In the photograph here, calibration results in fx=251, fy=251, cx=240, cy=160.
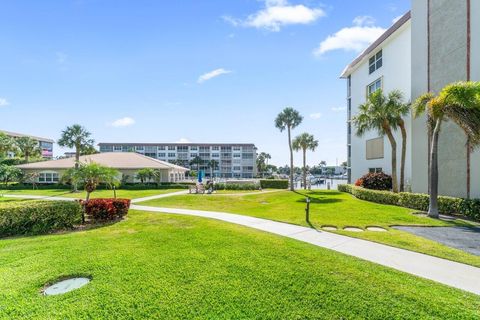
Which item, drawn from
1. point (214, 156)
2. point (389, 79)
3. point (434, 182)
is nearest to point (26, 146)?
point (214, 156)

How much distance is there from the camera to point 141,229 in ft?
34.0

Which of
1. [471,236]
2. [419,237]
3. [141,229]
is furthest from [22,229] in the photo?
[471,236]

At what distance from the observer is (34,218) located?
10.3 m

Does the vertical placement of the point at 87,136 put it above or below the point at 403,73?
below

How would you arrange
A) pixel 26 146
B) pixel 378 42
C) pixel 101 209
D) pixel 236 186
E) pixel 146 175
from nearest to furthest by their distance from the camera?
pixel 101 209, pixel 378 42, pixel 236 186, pixel 146 175, pixel 26 146

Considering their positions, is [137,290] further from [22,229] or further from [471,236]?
[471,236]

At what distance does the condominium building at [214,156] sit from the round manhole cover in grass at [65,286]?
88.2 metres

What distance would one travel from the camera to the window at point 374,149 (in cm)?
2427

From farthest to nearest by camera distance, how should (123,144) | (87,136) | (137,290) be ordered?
(123,144), (87,136), (137,290)

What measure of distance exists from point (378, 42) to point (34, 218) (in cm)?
2904

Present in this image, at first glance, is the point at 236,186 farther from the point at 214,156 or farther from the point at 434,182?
the point at 214,156

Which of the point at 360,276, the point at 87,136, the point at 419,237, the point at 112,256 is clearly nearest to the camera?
the point at 360,276

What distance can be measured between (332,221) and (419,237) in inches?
134

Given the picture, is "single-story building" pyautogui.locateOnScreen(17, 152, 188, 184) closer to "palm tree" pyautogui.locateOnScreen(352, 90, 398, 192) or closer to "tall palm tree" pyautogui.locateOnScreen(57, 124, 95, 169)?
"tall palm tree" pyautogui.locateOnScreen(57, 124, 95, 169)
